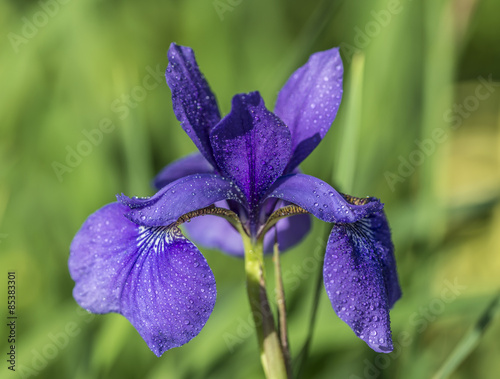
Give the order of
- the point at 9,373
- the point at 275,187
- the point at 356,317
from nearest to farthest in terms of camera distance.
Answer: the point at 356,317, the point at 275,187, the point at 9,373

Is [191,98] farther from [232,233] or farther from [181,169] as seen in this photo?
[232,233]

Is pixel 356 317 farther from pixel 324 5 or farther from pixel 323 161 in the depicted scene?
pixel 323 161

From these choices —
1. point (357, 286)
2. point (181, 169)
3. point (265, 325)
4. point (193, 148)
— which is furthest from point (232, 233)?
point (193, 148)

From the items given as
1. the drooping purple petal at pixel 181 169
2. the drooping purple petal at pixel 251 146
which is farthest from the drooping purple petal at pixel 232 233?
the drooping purple petal at pixel 251 146

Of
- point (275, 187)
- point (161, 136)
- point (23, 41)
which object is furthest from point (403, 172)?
point (23, 41)

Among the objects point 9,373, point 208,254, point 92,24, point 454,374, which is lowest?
point 454,374

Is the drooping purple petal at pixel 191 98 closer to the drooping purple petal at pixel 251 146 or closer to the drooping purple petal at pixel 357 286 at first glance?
the drooping purple petal at pixel 251 146
